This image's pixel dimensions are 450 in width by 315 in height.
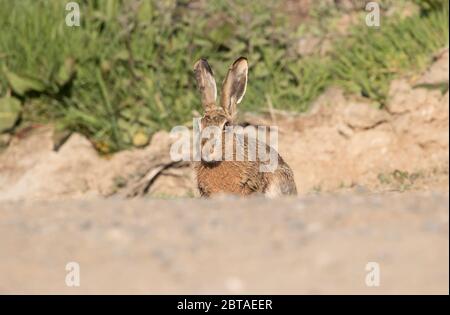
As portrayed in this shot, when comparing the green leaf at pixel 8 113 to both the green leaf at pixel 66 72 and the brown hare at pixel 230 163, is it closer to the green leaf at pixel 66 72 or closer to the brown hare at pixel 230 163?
the green leaf at pixel 66 72

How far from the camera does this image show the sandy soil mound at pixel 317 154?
9.55 meters

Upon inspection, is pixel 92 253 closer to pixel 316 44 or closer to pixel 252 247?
pixel 252 247

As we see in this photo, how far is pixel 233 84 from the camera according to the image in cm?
794

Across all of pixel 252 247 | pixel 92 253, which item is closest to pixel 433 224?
pixel 252 247

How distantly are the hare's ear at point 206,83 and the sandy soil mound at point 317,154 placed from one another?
1.73 m

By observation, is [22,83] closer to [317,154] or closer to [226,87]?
[226,87]

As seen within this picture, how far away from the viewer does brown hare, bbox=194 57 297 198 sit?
7.67 m

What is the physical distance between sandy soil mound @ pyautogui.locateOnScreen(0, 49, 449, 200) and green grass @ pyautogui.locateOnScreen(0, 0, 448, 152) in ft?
0.45

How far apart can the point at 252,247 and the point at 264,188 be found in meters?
3.35

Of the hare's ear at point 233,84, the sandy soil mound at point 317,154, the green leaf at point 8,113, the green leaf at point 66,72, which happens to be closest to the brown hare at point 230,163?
the hare's ear at point 233,84

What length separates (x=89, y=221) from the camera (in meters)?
5.14

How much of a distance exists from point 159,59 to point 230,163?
241 cm

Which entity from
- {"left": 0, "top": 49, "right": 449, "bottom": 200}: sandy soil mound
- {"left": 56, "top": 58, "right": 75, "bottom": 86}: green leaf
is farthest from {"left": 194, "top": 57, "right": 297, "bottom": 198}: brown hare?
{"left": 56, "top": 58, "right": 75, "bottom": 86}: green leaf

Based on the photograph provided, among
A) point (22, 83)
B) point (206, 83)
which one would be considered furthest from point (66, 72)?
point (206, 83)
